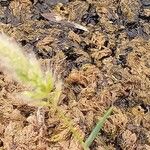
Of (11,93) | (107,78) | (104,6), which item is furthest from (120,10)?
(11,93)

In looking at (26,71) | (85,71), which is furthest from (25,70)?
(85,71)

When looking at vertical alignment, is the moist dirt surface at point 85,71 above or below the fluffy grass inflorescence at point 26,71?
below

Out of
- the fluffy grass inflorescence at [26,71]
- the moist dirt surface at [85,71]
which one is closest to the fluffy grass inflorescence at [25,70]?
the fluffy grass inflorescence at [26,71]

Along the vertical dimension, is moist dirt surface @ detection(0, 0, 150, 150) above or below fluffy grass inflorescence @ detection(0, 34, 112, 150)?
below

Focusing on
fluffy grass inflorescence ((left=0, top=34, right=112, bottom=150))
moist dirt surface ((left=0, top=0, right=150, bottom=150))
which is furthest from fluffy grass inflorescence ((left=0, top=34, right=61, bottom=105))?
moist dirt surface ((left=0, top=0, right=150, bottom=150))

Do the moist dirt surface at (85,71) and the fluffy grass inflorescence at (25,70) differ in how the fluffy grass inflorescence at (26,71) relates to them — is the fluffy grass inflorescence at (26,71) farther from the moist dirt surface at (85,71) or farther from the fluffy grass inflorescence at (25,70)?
the moist dirt surface at (85,71)

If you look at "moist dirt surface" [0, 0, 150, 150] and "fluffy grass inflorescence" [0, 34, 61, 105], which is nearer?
"fluffy grass inflorescence" [0, 34, 61, 105]

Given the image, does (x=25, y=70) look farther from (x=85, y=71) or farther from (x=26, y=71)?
(x=85, y=71)

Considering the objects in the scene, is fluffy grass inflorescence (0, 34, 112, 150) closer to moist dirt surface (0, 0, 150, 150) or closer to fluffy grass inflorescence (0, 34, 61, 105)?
fluffy grass inflorescence (0, 34, 61, 105)
